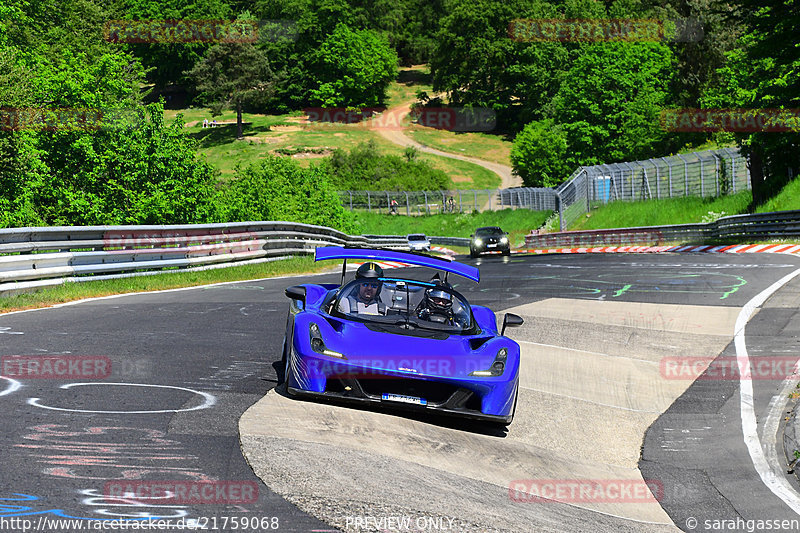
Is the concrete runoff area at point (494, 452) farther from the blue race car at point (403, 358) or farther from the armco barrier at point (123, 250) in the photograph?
the armco barrier at point (123, 250)

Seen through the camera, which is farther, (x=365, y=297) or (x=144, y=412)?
(x=365, y=297)

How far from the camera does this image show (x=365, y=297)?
8.33 m

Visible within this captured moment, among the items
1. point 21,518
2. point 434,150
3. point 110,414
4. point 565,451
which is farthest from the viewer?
point 434,150

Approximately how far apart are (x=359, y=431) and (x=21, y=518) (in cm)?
283

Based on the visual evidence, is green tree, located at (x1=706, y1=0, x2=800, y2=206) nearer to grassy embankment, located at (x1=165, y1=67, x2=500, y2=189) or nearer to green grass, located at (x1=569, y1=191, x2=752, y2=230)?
green grass, located at (x1=569, y1=191, x2=752, y2=230)

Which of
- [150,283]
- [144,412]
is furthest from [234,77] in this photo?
[144,412]

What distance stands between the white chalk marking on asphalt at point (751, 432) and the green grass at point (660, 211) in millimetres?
30776

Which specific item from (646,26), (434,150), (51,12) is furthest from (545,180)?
(51,12)

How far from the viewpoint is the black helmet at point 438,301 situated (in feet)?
27.1

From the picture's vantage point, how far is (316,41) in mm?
131750

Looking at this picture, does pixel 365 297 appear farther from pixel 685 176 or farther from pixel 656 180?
pixel 656 180

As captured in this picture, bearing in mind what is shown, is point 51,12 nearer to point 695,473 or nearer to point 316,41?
point 316,41

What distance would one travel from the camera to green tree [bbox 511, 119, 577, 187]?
82875 millimetres

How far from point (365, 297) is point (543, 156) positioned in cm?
7962
